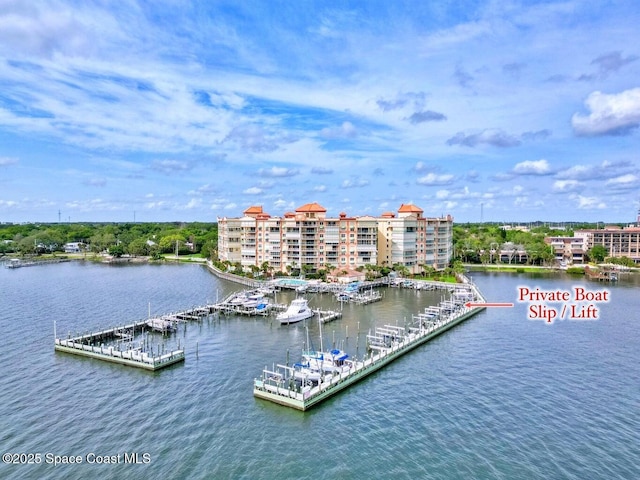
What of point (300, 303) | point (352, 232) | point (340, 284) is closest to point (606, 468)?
point (300, 303)

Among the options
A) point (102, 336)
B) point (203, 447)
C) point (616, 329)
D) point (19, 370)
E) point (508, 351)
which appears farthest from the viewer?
point (616, 329)

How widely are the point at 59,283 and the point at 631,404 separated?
3313 inches

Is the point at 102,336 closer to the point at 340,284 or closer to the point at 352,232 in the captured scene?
the point at 340,284

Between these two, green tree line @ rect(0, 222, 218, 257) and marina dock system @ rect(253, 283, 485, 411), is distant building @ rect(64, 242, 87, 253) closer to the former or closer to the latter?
green tree line @ rect(0, 222, 218, 257)

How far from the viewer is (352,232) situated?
8612 centimetres

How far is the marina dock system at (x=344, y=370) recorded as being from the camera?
1208 inches

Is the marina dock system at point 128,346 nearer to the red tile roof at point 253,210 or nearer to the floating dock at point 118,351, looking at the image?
the floating dock at point 118,351

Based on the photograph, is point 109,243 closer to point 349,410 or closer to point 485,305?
point 485,305

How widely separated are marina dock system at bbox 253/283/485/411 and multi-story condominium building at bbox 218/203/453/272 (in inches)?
1282

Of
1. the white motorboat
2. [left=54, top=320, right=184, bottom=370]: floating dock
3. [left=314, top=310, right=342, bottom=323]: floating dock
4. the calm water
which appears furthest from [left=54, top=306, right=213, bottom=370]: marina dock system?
[left=314, top=310, right=342, bottom=323]: floating dock

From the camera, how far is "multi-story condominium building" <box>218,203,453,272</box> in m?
85.9

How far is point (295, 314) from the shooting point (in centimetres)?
5288

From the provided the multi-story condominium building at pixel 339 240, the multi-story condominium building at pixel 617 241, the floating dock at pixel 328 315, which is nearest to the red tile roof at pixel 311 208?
the multi-story condominium building at pixel 339 240

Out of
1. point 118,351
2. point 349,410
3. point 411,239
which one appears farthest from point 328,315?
point 411,239
